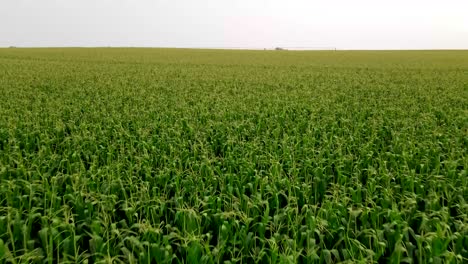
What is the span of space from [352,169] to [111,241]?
4524 millimetres

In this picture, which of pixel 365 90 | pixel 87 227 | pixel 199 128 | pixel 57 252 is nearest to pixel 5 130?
pixel 199 128

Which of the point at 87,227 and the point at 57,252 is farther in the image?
the point at 87,227

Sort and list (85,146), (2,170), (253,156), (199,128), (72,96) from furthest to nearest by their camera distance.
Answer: (72,96)
(199,128)
(85,146)
(253,156)
(2,170)

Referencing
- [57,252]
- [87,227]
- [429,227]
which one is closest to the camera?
[57,252]

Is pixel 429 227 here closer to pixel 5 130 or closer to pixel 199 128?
pixel 199 128

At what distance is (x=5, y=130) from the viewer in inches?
360

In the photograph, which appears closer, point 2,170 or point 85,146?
point 2,170

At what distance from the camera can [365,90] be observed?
19469 millimetres

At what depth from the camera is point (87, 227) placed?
4.74 m

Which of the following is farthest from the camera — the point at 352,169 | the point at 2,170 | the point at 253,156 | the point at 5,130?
the point at 5,130

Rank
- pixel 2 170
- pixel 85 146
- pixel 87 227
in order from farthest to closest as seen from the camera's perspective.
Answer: pixel 85 146 → pixel 2 170 → pixel 87 227

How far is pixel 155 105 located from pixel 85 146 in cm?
570

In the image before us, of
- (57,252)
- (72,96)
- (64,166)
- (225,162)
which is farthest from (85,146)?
(72,96)

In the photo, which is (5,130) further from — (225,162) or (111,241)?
(111,241)
